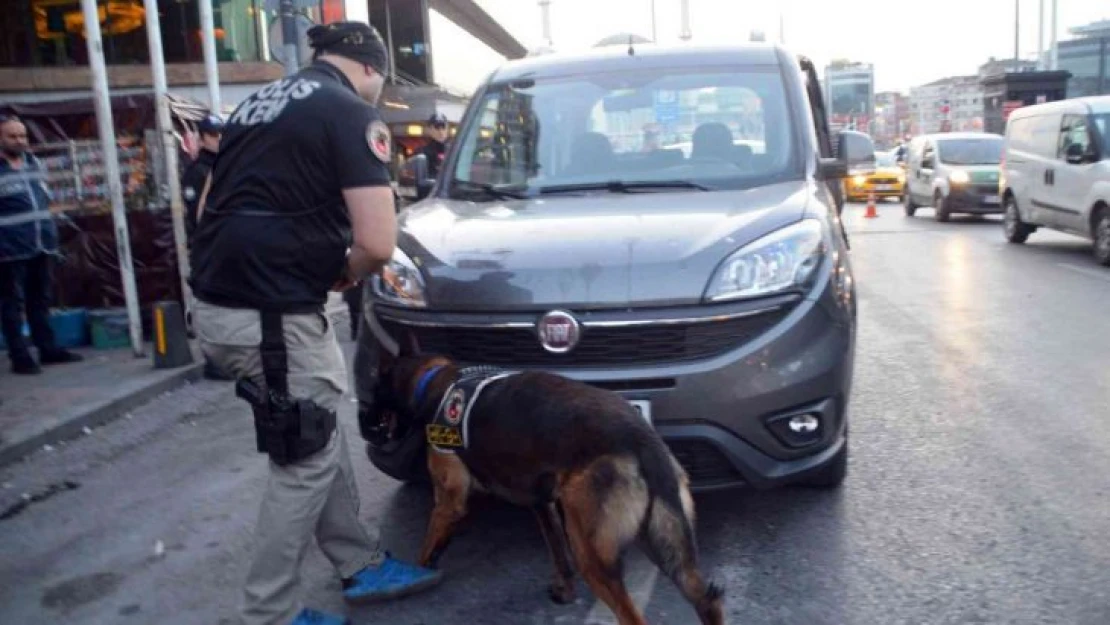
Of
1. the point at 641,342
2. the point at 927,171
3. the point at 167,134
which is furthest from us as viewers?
the point at 927,171

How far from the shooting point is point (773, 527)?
4215 millimetres

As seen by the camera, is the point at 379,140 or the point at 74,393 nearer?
the point at 379,140

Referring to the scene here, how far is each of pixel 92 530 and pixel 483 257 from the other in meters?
2.23

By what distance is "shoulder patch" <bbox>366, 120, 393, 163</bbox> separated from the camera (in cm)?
310

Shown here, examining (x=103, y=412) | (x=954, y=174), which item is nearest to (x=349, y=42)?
(x=103, y=412)

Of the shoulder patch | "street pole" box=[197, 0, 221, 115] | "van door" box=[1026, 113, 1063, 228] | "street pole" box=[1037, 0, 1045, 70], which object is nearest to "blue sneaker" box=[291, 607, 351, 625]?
the shoulder patch

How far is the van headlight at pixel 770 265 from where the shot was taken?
12.4ft

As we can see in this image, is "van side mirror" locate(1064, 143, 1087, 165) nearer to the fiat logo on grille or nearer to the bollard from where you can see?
the bollard

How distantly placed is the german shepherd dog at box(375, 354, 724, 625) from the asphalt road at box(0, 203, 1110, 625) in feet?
1.67

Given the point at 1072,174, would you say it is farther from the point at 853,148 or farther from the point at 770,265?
the point at 770,265

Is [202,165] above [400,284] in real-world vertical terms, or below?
above

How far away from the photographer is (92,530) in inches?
183

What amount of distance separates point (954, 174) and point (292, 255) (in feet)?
58.5

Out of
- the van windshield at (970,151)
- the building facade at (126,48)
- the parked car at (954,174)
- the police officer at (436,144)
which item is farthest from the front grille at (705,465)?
the building facade at (126,48)
